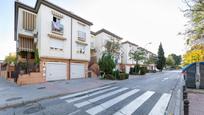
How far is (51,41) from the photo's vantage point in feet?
62.3

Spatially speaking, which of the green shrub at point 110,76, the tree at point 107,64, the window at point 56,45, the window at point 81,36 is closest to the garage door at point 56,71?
the window at point 56,45

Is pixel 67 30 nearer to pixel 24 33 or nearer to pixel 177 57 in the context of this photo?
pixel 24 33

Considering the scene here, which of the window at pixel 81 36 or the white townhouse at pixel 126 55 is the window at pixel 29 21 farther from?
the white townhouse at pixel 126 55

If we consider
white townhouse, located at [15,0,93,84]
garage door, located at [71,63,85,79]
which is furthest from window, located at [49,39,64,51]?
garage door, located at [71,63,85,79]

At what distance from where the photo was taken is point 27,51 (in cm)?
2222

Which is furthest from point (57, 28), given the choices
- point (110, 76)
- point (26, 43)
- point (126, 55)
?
point (126, 55)

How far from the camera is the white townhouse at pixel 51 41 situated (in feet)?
58.3

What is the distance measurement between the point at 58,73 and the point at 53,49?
3.47 metres

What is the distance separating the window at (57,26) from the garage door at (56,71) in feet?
15.7

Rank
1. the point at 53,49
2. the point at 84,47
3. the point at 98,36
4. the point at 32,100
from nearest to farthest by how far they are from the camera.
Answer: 1. the point at 32,100
2. the point at 53,49
3. the point at 84,47
4. the point at 98,36

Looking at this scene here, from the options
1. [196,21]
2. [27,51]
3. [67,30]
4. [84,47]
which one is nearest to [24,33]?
[27,51]

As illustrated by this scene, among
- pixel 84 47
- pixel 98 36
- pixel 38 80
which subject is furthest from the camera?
pixel 98 36

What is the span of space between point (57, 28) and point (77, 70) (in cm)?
749

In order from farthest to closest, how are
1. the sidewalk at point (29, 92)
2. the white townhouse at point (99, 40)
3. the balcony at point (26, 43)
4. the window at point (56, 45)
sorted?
the white townhouse at point (99, 40) < the balcony at point (26, 43) < the window at point (56, 45) < the sidewalk at point (29, 92)
